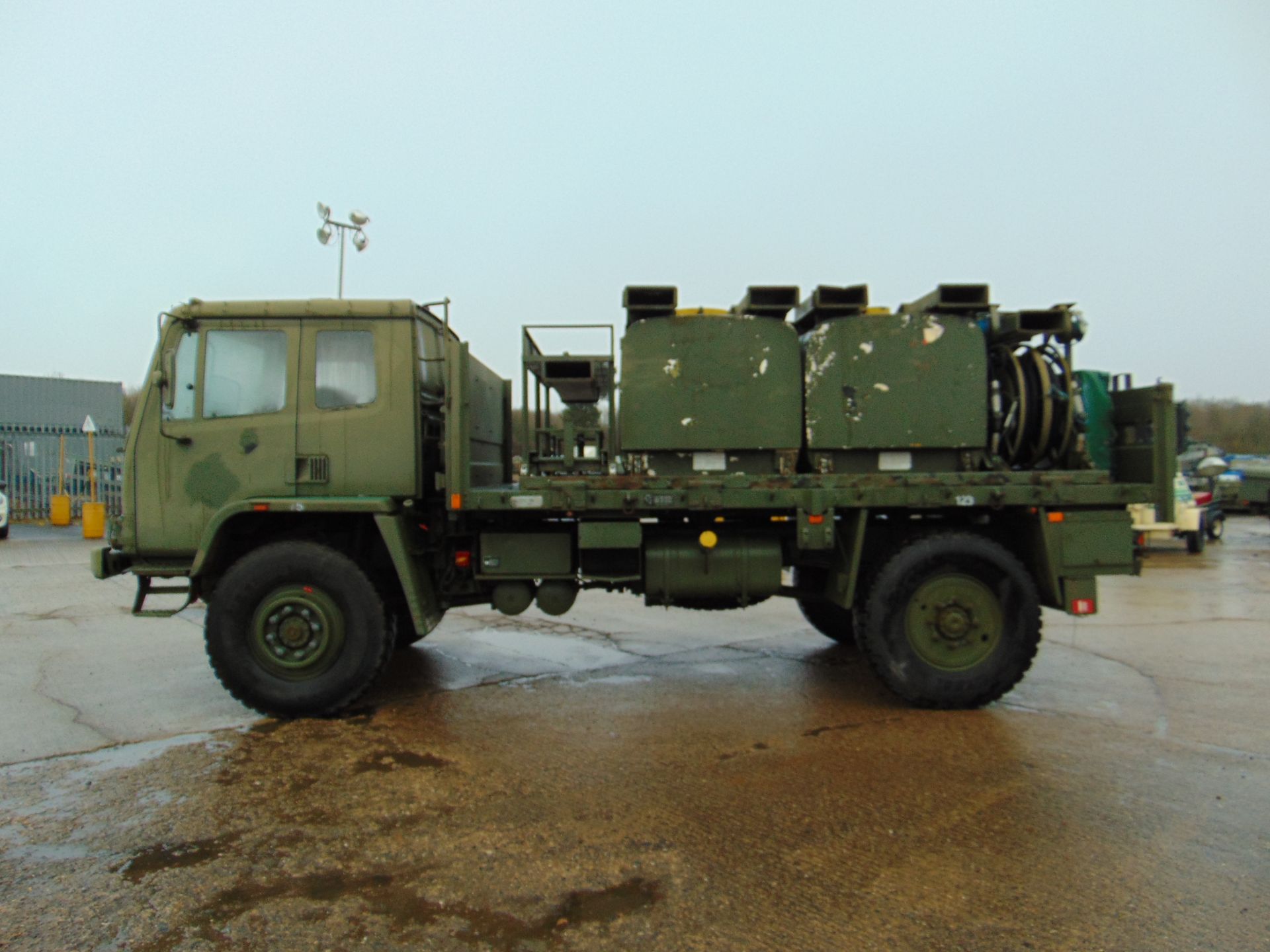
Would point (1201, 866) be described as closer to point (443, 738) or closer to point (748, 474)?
point (748, 474)

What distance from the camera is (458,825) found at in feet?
12.5

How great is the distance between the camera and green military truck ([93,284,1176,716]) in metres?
5.45

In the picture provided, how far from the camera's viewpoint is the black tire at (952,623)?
5.58m

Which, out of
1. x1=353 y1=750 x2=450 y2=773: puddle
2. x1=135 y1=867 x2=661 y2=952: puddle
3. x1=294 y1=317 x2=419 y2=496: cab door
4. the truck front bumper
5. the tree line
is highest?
the tree line

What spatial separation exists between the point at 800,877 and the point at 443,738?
8.28 feet

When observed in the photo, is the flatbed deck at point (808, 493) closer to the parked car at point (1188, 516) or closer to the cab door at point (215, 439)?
the cab door at point (215, 439)

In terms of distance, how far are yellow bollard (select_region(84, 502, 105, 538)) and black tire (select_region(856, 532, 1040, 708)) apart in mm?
19629

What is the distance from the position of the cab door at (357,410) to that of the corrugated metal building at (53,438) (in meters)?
20.6

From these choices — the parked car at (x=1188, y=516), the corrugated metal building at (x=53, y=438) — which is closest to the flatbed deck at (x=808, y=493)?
the parked car at (x=1188, y=516)

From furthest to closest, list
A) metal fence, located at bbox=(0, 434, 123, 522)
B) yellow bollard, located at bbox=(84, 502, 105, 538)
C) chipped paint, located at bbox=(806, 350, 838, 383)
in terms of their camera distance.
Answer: metal fence, located at bbox=(0, 434, 123, 522) < yellow bollard, located at bbox=(84, 502, 105, 538) < chipped paint, located at bbox=(806, 350, 838, 383)

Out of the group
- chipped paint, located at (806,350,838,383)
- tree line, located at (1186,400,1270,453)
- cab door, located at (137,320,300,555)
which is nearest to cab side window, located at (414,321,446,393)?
cab door, located at (137,320,300,555)

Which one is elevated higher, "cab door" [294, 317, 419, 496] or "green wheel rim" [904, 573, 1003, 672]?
"cab door" [294, 317, 419, 496]

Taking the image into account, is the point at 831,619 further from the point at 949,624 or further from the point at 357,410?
the point at 357,410

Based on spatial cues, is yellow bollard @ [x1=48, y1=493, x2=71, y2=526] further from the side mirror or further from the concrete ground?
the side mirror
